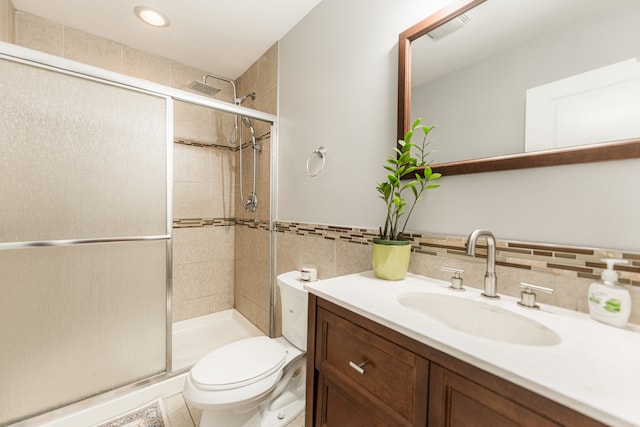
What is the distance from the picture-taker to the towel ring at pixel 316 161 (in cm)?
152

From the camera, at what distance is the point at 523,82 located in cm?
80

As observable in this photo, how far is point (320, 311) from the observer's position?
0.86 meters

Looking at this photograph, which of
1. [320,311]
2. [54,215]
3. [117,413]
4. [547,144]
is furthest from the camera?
[117,413]

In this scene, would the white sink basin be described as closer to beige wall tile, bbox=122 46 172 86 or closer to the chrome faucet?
the chrome faucet

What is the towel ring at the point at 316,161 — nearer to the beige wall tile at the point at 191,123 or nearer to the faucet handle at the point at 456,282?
the faucet handle at the point at 456,282

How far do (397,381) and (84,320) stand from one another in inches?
60.8

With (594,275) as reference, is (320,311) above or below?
below

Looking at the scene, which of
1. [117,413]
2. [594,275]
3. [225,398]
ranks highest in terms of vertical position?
[594,275]

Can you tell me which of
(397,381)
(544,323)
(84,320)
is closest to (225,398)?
(397,381)

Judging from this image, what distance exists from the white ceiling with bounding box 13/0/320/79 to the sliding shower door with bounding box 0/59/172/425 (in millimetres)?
689

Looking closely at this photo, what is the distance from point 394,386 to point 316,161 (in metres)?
1.23

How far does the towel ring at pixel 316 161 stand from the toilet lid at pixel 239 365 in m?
1.00

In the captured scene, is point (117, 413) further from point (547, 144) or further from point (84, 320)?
point (547, 144)

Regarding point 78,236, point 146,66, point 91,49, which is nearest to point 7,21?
point 91,49
